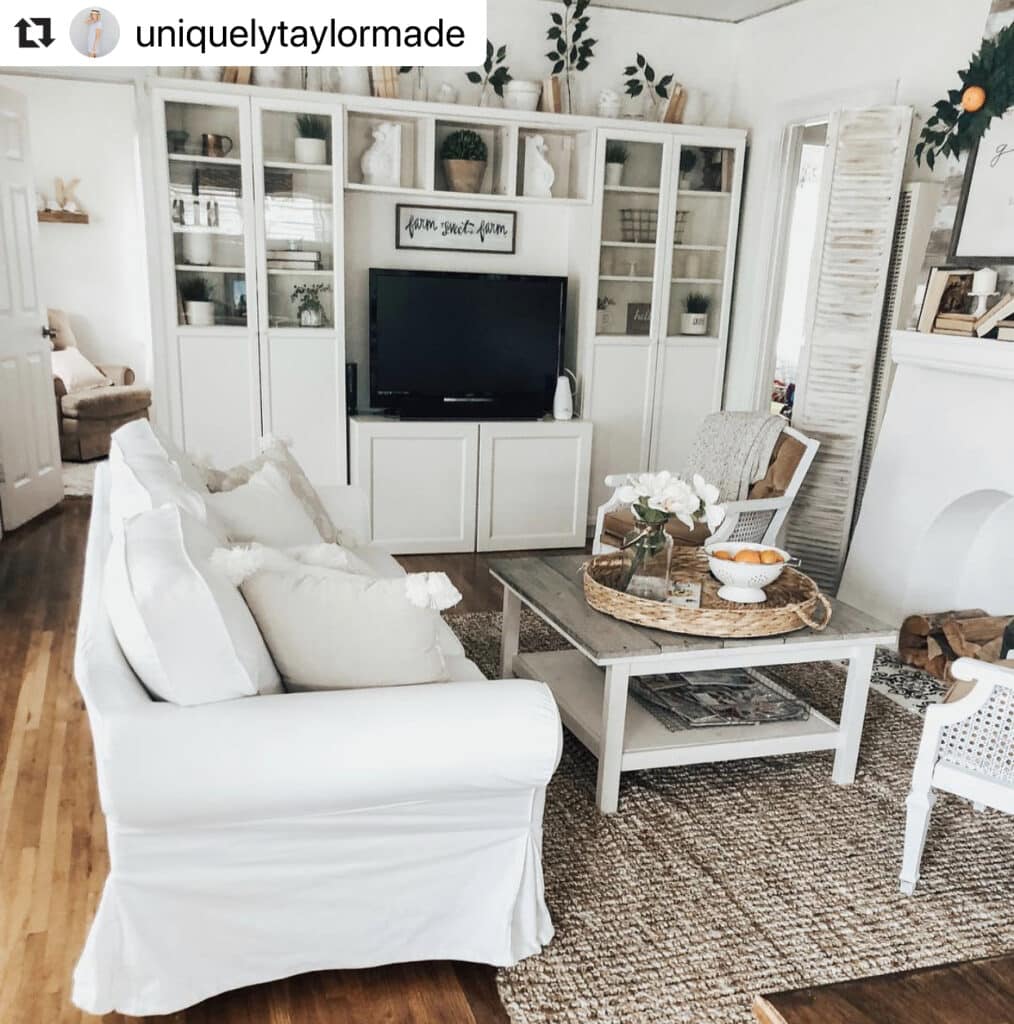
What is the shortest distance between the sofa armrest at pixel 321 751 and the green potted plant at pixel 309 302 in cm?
316

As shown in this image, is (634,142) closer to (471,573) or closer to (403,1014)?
(471,573)

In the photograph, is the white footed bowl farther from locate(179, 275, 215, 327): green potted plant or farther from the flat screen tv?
locate(179, 275, 215, 327): green potted plant

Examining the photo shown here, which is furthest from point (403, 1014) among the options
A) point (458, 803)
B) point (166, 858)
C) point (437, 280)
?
point (437, 280)

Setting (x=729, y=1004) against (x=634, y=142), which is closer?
(x=729, y=1004)

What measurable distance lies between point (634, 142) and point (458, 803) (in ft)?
13.1

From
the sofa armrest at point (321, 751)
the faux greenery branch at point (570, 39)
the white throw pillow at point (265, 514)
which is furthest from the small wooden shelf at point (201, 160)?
the sofa armrest at point (321, 751)

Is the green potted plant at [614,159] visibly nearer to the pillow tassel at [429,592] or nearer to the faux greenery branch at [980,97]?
the faux greenery branch at [980,97]

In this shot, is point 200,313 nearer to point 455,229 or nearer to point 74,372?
point 455,229

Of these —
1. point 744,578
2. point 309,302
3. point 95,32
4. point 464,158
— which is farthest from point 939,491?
point 95,32

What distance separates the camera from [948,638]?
11.1ft

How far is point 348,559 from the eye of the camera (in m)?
2.08

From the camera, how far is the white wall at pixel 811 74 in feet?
12.8

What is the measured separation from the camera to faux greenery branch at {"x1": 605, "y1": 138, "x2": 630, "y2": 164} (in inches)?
189

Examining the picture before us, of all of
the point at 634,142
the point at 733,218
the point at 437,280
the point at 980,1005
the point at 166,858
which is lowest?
the point at 166,858
